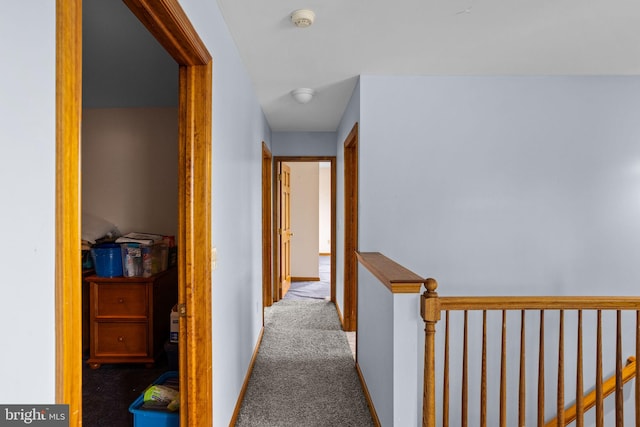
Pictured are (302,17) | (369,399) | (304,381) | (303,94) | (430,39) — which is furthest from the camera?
(303,94)

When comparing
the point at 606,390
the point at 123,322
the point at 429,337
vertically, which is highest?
the point at 429,337

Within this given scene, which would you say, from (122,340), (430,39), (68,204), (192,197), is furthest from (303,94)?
(68,204)

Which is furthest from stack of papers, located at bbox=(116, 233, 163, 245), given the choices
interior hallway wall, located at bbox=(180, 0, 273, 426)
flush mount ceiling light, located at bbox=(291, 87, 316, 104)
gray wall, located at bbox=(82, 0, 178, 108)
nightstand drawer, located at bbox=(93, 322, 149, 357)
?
flush mount ceiling light, located at bbox=(291, 87, 316, 104)

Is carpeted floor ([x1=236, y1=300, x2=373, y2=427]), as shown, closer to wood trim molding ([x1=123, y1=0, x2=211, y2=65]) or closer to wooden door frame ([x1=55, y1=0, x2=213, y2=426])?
wooden door frame ([x1=55, y1=0, x2=213, y2=426])

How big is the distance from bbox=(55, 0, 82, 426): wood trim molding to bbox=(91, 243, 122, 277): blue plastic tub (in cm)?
237

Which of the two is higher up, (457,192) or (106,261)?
(457,192)

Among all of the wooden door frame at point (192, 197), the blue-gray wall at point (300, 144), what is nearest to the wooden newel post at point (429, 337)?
the wooden door frame at point (192, 197)

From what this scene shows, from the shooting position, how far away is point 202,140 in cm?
162

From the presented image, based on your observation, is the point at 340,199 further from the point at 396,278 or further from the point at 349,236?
the point at 396,278

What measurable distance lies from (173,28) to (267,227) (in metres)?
3.23

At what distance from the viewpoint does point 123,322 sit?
2.87 metres

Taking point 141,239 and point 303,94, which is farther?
point 303,94

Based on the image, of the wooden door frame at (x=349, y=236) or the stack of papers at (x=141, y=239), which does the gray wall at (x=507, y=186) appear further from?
the stack of papers at (x=141, y=239)

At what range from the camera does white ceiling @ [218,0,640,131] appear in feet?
6.25
